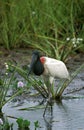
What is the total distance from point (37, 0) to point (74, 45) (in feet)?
7.54

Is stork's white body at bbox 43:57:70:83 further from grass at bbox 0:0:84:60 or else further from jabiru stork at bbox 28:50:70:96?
grass at bbox 0:0:84:60

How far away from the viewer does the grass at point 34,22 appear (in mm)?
12336

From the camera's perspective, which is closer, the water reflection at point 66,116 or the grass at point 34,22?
the water reflection at point 66,116

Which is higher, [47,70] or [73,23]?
[47,70]

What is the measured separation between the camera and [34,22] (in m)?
12.7

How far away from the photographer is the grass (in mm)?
12336

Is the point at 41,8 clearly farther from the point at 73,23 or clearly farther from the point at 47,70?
the point at 47,70

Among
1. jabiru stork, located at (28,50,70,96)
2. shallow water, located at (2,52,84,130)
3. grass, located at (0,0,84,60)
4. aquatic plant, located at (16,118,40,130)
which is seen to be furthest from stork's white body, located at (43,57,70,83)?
grass, located at (0,0,84,60)

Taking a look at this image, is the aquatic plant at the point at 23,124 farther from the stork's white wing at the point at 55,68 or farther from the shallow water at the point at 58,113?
the stork's white wing at the point at 55,68

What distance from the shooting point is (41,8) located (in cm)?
1262

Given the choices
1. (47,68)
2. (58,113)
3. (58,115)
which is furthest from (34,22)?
(58,115)

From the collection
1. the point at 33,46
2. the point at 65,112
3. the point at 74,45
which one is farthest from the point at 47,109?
the point at 33,46

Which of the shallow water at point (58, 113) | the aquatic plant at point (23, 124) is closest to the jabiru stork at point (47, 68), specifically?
the shallow water at point (58, 113)

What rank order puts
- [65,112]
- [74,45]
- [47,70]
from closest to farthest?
[65,112]
[47,70]
[74,45]
